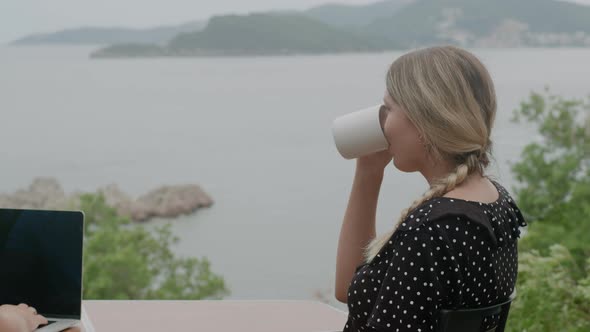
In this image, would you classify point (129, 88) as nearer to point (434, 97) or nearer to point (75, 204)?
point (75, 204)

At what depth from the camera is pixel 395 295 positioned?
1.06 meters

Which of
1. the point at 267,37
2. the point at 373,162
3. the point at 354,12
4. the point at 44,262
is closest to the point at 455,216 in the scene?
the point at 373,162

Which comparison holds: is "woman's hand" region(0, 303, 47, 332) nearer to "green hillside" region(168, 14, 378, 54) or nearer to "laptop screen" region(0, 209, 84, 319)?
"laptop screen" region(0, 209, 84, 319)

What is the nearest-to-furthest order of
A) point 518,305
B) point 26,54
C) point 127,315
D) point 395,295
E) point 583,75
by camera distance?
1. point 395,295
2. point 127,315
3. point 518,305
4. point 583,75
5. point 26,54

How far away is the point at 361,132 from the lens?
1234 millimetres

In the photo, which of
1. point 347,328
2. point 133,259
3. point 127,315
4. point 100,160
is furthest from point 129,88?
point 347,328

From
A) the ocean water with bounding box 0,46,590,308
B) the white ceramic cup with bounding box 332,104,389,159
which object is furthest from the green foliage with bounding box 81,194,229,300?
the white ceramic cup with bounding box 332,104,389,159

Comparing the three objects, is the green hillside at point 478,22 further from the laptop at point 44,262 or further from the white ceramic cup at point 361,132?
the laptop at point 44,262

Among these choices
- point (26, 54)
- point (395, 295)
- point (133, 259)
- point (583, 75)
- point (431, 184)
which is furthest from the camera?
point (26, 54)

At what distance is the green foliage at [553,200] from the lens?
265 cm

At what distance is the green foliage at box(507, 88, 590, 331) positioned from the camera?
104 inches

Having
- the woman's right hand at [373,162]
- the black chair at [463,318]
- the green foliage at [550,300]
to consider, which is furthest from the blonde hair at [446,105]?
the green foliage at [550,300]

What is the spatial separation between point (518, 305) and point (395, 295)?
1735 millimetres

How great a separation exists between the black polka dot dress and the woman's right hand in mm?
308
